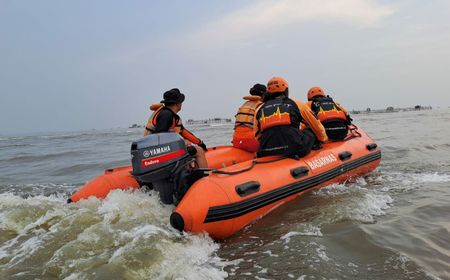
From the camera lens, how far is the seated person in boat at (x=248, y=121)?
19.6 ft

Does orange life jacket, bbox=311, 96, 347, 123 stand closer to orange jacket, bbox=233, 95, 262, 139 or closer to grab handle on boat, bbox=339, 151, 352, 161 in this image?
grab handle on boat, bbox=339, 151, 352, 161

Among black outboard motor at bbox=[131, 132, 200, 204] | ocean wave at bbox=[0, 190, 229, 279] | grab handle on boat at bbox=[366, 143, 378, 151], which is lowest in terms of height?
ocean wave at bbox=[0, 190, 229, 279]

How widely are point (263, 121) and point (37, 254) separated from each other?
9.66 ft

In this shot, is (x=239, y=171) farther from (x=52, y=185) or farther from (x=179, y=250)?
(x=52, y=185)

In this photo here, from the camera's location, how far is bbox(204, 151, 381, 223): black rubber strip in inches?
135

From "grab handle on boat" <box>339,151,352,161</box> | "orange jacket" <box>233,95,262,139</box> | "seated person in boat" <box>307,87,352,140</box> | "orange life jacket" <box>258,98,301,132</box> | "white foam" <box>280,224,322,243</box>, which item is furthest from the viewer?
"seated person in boat" <box>307,87,352,140</box>

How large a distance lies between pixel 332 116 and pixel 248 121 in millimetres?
1504

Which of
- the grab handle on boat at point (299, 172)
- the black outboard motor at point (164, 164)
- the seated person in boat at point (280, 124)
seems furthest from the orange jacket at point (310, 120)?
the black outboard motor at point (164, 164)

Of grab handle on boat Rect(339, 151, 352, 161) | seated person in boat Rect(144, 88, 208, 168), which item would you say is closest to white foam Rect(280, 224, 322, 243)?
seated person in boat Rect(144, 88, 208, 168)

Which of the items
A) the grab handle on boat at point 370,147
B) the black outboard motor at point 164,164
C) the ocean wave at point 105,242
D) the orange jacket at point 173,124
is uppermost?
the orange jacket at point 173,124

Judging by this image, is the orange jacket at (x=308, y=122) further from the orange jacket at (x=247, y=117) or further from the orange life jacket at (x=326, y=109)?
the orange life jacket at (x=326, y=109)

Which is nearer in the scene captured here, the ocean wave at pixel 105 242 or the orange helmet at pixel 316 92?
the ocean wave at pixel 105 242

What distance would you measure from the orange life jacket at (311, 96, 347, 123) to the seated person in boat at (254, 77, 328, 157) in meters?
1.50

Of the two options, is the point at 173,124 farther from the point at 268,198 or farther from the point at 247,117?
the point at 268,198
